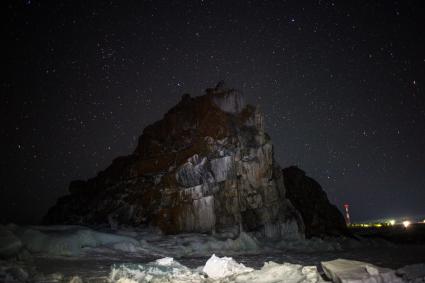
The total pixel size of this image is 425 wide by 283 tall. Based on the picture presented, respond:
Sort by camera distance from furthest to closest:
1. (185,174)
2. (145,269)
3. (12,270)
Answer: (185,174) < (145,269) < (12,270)

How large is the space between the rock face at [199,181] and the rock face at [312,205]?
47.0 feet

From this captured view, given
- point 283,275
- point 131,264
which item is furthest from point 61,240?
point 283,275

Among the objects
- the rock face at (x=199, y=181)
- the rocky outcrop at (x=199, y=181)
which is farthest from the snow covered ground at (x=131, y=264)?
the rocky outcrop at (x=199, y=181)

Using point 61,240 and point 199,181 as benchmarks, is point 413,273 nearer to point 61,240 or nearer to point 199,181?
point 61,240

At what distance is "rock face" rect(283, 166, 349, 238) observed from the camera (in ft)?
178

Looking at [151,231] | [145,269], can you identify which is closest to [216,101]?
[151,231]

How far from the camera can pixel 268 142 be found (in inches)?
1695

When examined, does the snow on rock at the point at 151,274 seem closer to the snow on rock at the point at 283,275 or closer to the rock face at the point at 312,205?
the snow on rock at the point at 283,275

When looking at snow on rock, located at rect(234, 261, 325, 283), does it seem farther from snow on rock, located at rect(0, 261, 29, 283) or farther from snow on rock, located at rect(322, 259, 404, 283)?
snow on rock, located at rect(0, 261, 29, 283)

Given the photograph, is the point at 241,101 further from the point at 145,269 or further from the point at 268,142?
the point at 145,269

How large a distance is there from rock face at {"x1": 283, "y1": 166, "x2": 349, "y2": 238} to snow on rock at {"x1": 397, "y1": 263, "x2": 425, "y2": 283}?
4554 centimetres

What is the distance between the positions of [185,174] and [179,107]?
15.8 meters

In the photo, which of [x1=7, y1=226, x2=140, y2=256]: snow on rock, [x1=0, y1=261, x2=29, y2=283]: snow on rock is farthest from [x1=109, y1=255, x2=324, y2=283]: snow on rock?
[x1=7, y1=226, x2=140, y2=256]: snow on rock

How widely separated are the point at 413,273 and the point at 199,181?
94.5 feet
